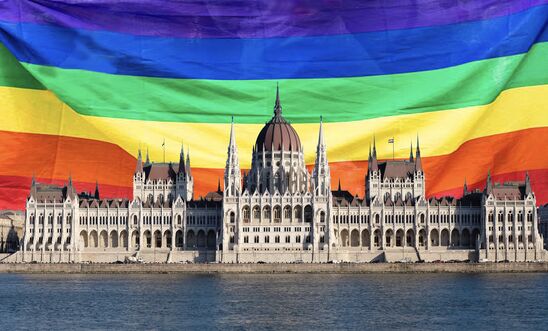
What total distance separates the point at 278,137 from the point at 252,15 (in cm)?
715

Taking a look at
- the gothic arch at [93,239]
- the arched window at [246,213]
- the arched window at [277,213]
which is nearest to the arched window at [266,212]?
the arched window at [277,213]

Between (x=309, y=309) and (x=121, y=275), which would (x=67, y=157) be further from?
(x=309, y=309)

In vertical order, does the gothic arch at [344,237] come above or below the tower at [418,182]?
below

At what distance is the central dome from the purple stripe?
5224mm

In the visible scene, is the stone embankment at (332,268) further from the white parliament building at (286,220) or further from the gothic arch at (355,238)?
the gothic arch at (355,238)

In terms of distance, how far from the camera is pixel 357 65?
243 feet

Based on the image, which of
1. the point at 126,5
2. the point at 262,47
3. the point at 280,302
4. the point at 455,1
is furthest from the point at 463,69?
the point at 280,302

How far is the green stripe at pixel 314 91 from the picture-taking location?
72.8 metres

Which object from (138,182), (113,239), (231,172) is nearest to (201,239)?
(231,172)

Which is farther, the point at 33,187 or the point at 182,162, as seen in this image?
the point at 182,162

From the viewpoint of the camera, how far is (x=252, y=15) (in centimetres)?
7456

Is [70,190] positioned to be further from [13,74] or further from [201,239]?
[201,239]

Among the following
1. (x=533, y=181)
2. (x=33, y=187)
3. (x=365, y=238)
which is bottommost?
(x=365, y=238)

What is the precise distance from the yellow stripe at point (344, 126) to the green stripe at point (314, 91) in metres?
0.42
